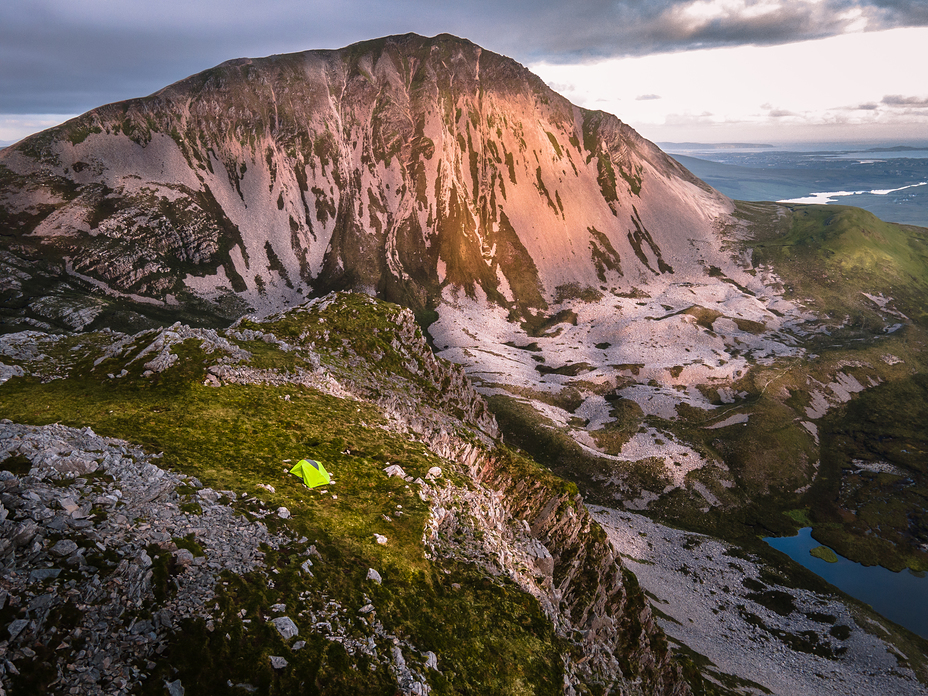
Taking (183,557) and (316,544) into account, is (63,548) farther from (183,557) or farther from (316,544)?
(316,544)

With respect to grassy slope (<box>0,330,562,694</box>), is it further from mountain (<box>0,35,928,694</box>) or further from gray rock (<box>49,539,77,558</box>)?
gray rock (<box>49,539,77,558</box>)

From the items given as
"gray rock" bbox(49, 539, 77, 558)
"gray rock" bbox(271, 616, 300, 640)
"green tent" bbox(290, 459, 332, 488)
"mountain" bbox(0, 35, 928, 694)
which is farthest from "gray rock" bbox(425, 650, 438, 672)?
"gray rock" bbox(49, 539, 77, 558)

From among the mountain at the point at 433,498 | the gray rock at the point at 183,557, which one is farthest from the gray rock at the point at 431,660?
the gray rock at the point at 183,557

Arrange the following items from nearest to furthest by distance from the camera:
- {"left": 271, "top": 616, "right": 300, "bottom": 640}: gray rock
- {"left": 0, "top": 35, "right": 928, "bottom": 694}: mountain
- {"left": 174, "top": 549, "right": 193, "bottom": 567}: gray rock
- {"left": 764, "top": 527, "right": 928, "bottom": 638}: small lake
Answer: {"left": 271, "top": 616, "right": 300, "bottom": 640}: gray rock, {"left": 0, "top": 35, "right": 928, "bottom": 694}: mountain, {"left": 174, "top": 549, "right": 193, "bottom": 567}: gray rock, {"left": 764, "top": 527, "right": 928, "bottom": 638}: small lake

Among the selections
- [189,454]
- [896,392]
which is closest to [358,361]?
[189,454]

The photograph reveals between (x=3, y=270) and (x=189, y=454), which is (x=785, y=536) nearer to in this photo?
(x=189, y=454)

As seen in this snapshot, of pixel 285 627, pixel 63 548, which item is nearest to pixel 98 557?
pixel 63 548
